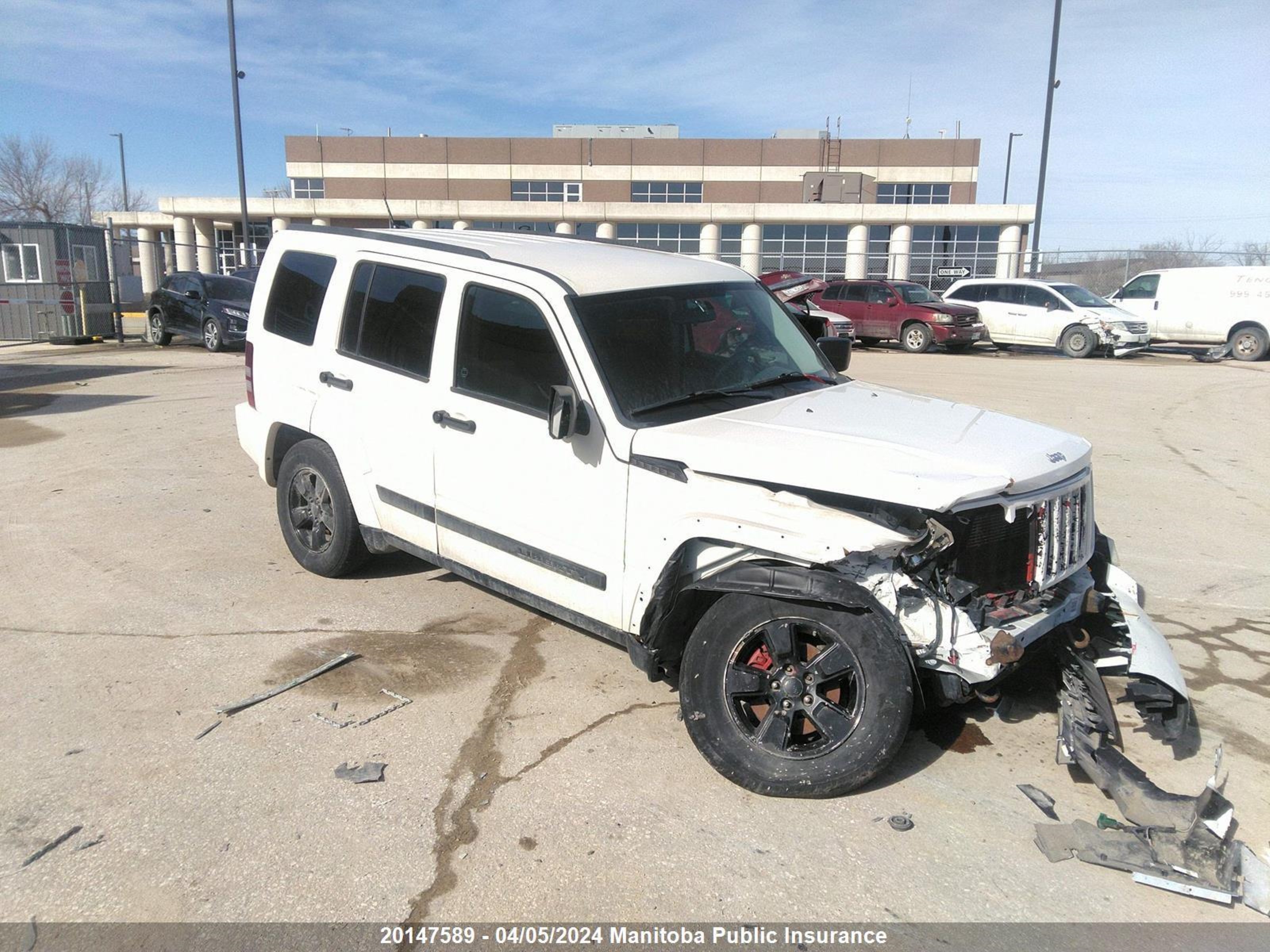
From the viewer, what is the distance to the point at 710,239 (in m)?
42.8

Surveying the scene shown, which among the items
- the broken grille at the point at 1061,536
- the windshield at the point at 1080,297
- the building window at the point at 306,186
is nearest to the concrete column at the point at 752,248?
the windshield at the point at 1080,297

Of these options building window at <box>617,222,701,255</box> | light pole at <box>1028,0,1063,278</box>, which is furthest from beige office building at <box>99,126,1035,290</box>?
light pole at <box>1028,0,1063,278</box>

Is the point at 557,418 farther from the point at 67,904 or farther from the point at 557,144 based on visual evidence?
the point at 557,144

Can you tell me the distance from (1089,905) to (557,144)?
205 feet

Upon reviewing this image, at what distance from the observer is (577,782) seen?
3.58 m

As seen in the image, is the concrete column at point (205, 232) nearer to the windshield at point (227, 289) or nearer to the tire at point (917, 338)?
the windshield at point (227, 289)

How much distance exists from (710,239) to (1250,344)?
84.9 feet

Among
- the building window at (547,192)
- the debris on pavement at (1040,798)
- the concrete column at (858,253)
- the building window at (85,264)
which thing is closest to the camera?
the debris on pavement at (1040,798)

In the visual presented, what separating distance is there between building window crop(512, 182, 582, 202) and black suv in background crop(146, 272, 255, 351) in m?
40.9

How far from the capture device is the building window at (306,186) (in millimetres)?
61500

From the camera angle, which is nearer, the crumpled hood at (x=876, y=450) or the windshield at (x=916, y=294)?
the crumpled hood at (x=876, y=450)

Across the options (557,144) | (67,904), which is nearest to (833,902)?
(67,904)

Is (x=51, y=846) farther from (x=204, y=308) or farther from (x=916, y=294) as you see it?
(x=916, y=294)

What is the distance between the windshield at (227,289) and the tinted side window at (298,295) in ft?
50.2
